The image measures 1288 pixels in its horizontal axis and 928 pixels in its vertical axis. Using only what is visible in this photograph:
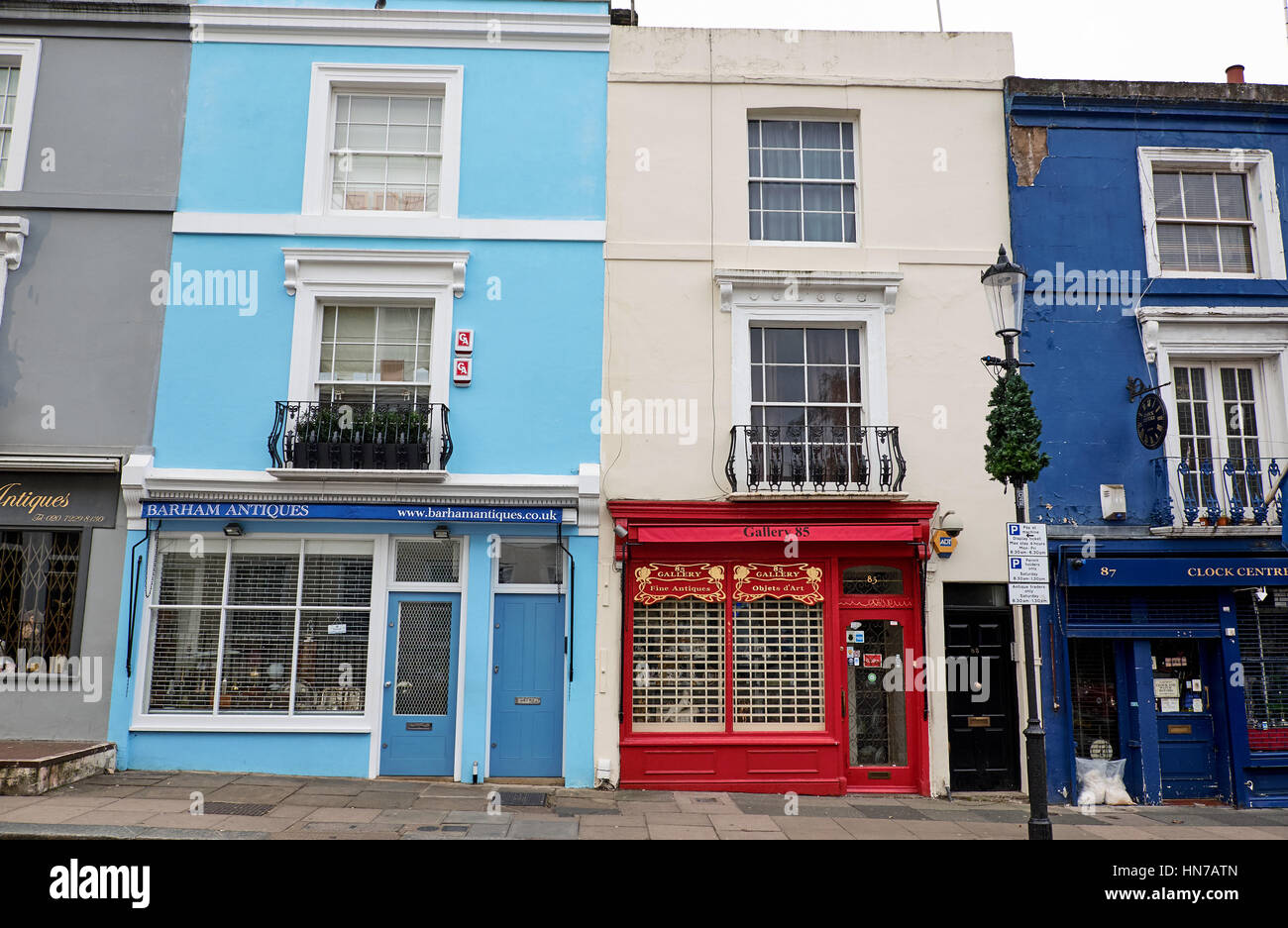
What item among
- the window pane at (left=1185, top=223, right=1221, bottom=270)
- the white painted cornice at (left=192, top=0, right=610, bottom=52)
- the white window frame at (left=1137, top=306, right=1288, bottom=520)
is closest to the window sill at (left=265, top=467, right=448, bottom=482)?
the white painted cornice at (left=192, top=0, right=610, bottom=52)

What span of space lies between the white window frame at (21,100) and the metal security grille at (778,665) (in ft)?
36.9

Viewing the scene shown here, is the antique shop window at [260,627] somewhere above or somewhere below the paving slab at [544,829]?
above

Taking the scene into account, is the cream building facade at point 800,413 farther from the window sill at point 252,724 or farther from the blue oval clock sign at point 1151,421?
the window sill at point 252,724

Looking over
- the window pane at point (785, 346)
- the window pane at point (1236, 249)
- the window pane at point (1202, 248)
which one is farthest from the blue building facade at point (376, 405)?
the window pane at point (1236, 249)

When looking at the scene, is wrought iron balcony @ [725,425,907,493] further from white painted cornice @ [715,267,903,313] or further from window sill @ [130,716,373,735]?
window sill @ [130,716,373,735]

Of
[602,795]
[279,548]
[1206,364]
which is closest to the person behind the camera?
[602,795]

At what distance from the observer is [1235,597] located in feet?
38.6

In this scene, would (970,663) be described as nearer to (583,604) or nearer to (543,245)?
(583,604)

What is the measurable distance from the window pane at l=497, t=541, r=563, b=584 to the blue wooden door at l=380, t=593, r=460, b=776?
0.76 meters

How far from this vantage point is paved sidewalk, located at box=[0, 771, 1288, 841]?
28.0 feet

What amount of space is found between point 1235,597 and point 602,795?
346 inches

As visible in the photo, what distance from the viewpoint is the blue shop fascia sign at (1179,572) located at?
Result: 1139cm

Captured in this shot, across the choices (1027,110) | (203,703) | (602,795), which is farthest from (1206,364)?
(203,703)

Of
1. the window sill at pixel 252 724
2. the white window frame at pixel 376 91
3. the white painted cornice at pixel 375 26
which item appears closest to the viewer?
the window sill at pixel 252 724
